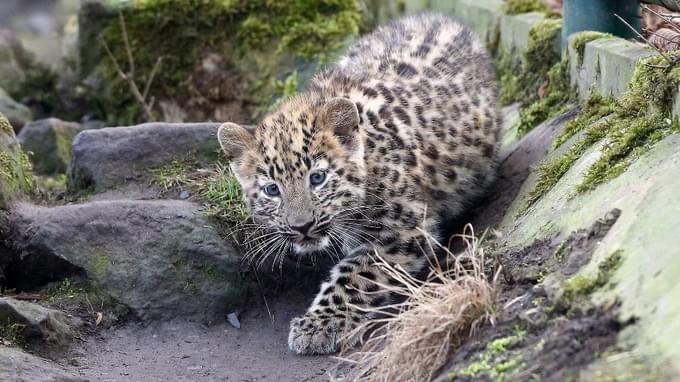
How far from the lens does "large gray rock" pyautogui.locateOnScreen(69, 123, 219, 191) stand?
8648 millimetres

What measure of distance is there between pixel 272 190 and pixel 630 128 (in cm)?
250

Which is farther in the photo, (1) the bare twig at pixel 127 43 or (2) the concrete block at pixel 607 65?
(1) the bare twig at pixel 127 43

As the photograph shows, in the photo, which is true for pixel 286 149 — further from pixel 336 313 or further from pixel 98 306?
pixel 98 306

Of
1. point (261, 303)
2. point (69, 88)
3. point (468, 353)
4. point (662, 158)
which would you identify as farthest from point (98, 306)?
point (69, 88)

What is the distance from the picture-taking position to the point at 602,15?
26.9ft

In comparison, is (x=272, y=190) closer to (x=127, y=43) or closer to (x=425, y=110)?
(x=425, y=110)

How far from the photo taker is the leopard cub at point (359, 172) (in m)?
6.84

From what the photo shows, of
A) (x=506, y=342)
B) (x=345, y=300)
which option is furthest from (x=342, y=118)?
(x=506, y=342)

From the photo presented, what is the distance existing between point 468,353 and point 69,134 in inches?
308

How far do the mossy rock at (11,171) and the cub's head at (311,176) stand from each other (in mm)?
2002

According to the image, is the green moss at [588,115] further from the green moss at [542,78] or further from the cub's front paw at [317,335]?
the cub's front paw at [317,335]

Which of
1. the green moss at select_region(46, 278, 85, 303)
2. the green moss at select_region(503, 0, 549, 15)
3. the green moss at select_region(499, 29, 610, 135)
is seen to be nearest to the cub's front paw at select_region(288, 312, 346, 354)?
the green moss at select_region(46, 278, 85, 303)

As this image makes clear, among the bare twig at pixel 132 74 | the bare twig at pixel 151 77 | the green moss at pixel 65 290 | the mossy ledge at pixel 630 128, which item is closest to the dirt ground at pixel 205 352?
the green moss at pixel 65 290

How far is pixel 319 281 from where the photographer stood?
789cm
